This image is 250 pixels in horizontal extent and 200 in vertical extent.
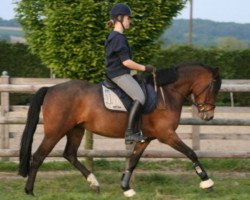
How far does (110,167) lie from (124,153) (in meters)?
1.11

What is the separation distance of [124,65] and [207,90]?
1232 mm

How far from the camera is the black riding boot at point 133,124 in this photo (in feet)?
24.0

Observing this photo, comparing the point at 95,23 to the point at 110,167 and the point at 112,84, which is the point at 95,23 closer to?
the point at 112,84

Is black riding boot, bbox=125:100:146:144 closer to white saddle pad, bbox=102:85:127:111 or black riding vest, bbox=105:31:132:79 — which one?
white saddle pad, bbox=102:85:127:111

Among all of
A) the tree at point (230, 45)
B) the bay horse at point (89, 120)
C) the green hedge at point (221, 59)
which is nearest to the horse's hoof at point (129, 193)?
the bay horse at point (89, 120)

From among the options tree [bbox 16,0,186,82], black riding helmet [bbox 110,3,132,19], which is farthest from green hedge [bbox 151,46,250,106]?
black riding helmet [bbox 110,3,132,19]

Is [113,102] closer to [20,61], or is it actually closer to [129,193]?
[129,193]

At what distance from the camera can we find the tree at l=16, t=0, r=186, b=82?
8.28m

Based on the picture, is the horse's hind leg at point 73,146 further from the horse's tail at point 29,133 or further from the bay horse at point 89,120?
the horse's tail at point 29,133

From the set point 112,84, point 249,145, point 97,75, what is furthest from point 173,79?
point 249,145

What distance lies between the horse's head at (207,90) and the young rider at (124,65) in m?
0.82

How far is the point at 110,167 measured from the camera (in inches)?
380

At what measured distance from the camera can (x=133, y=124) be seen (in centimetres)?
736

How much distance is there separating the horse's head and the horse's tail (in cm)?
203
